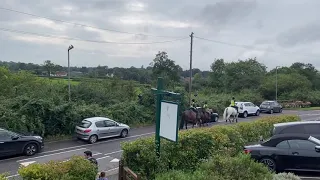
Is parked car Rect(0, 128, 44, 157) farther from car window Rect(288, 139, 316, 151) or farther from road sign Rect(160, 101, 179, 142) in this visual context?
car window Rect(288, 139, 316, 151)

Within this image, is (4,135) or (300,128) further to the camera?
(4,135)

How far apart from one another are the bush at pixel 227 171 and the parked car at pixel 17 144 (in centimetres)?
1124

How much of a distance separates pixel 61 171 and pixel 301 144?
27.8 ft

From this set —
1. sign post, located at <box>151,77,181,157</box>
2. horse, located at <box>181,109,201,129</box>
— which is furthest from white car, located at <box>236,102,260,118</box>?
sign post, located at <box>151,77,181,157</box>

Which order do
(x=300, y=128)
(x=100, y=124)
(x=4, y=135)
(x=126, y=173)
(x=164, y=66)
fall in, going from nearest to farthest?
1. (x=126, y=173)
2. (x=300, y=128)
3. (x=4, y=135)
4. (x=100, y=124)
5. (x=164, y=66)

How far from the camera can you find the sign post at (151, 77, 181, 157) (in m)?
8.90

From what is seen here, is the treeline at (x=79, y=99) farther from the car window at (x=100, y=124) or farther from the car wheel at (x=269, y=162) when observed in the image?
the car wheel at (x=269, y=162)

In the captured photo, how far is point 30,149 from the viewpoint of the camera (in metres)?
17.6

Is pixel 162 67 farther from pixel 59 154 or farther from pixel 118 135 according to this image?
pixel 59 154

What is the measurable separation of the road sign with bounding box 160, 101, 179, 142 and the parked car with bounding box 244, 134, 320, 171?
4.01 metres

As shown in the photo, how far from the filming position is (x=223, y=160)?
8.78 metres

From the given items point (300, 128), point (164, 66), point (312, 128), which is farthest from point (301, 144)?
point (164, 66)

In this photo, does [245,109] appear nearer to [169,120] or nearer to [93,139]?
[93,139]

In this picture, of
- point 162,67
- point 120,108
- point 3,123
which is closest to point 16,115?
point 3,123
